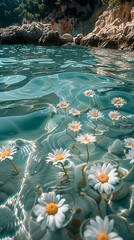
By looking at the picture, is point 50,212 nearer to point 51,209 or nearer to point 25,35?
point 51,209

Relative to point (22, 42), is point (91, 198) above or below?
below

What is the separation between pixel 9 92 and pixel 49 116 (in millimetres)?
1465

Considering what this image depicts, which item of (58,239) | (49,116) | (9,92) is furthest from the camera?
(9,92)

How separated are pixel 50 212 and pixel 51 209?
2 centimetres

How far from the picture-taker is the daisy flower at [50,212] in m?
0.75

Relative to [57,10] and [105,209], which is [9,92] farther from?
[57,10]

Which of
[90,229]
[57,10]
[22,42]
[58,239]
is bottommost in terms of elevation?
[58,239]

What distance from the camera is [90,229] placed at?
0.67 meters

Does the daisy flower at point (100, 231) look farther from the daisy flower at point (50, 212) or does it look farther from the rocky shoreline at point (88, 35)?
the rocky shoreline at point (88, 35)

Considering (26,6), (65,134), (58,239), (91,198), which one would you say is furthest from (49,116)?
(26,6)

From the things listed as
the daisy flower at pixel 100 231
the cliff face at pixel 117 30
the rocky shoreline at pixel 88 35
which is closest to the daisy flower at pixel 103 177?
the daisy flower at pixel 100 231

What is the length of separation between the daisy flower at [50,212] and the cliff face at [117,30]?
534 inches

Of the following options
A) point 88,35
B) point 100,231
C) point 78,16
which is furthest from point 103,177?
point 78,16

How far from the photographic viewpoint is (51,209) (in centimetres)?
81
